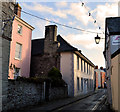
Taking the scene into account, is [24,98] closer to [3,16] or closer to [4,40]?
[4,40]

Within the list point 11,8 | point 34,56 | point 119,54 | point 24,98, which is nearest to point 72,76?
point 34,56

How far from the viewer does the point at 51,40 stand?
22.5 m

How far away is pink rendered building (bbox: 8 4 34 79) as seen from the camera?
17.0 meters

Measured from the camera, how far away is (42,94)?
1384cm

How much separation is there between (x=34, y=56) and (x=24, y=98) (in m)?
12.5

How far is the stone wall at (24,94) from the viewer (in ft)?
31.4

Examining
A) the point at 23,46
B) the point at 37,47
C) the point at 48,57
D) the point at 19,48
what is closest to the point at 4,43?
the point at 19,48

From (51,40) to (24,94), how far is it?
12.6m

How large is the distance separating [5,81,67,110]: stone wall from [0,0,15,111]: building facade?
8.83 ft

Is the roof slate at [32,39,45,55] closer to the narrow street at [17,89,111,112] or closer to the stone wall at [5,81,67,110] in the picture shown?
the stone wall at [5,81,67,110]

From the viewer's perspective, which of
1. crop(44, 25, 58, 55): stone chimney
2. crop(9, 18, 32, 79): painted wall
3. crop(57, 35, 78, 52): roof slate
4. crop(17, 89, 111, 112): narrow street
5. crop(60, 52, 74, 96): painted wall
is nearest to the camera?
crop(17, 89, 111, 112): narrow street

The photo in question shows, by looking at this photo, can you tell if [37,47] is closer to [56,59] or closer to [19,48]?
[56,59]

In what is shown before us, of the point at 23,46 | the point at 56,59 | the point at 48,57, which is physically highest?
the point at 23,46

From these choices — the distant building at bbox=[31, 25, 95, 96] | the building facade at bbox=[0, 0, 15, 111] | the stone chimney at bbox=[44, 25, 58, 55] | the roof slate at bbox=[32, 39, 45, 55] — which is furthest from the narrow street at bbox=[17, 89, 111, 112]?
the roof slate at bbox=[32, 39, 45, 55]
